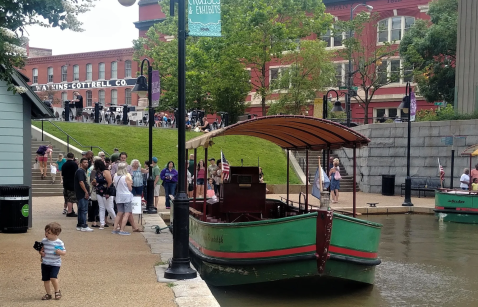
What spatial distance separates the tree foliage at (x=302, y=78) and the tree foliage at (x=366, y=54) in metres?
2.01

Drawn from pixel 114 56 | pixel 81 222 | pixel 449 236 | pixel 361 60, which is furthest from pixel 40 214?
pixel 114 56

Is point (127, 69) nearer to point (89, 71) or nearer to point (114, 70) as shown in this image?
point (114, 70)

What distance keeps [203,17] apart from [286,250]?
3.98 m

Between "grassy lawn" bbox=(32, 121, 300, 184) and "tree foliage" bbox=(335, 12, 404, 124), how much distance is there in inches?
298

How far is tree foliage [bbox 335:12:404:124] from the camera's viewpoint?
41.9m

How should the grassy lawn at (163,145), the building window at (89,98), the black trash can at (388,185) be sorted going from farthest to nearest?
the building window at (89,98)
the grassy lawn at (163,145)
the black trash can at (388,185)

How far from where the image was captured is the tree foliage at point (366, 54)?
41.9 meters

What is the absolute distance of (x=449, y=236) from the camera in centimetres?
1870

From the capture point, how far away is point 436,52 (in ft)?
138

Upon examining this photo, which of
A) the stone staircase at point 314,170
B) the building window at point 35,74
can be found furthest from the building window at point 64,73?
the stone staircase at point 314,170

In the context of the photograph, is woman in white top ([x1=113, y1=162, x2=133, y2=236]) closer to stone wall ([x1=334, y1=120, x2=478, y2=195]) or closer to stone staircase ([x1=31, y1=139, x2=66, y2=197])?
stone staircase ([x1=31, y1=139, x2=66, y2=197])

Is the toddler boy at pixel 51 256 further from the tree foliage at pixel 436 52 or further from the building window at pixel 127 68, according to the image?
the building window at pixel 127 68

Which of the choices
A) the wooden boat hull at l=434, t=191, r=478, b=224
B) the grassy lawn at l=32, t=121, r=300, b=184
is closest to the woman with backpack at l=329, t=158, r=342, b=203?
the wooden boat hull at l=434, t=191, r=478, b=224

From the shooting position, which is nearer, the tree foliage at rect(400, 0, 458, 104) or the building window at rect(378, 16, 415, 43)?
the tree foliage at rect(400, 0, 458, 104)
